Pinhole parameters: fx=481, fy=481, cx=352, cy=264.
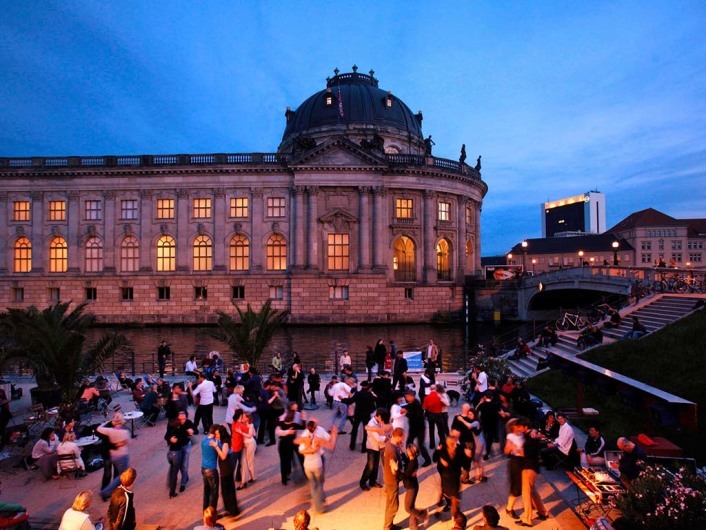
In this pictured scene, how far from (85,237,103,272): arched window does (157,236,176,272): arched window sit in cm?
665

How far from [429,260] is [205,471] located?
4746cm

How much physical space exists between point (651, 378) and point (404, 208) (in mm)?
40097

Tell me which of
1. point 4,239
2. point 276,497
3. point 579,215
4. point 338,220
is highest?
point 579,215

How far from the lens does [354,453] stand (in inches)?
523

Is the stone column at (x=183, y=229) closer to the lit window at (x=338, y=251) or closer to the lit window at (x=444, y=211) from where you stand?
the lit window at (x=338, y=251)

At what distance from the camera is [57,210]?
177 feet

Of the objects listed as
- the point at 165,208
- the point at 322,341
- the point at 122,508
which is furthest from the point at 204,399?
the point at 165,208

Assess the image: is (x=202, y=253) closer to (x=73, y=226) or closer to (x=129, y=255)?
(x=129, y=255)

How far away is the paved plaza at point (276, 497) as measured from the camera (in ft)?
30.5

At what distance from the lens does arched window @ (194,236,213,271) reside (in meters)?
53.3

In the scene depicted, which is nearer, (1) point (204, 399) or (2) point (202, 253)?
(1) point (204, 399)

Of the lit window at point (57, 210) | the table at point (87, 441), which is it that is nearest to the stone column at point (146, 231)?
the lit window at point (57, 210)

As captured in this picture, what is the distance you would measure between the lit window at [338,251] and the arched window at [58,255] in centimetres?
2976

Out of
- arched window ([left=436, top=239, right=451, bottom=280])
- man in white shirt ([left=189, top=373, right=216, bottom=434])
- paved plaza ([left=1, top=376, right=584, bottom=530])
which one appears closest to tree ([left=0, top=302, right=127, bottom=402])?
paved plaza ([left=1, top=376, right=584, bottom=530])
